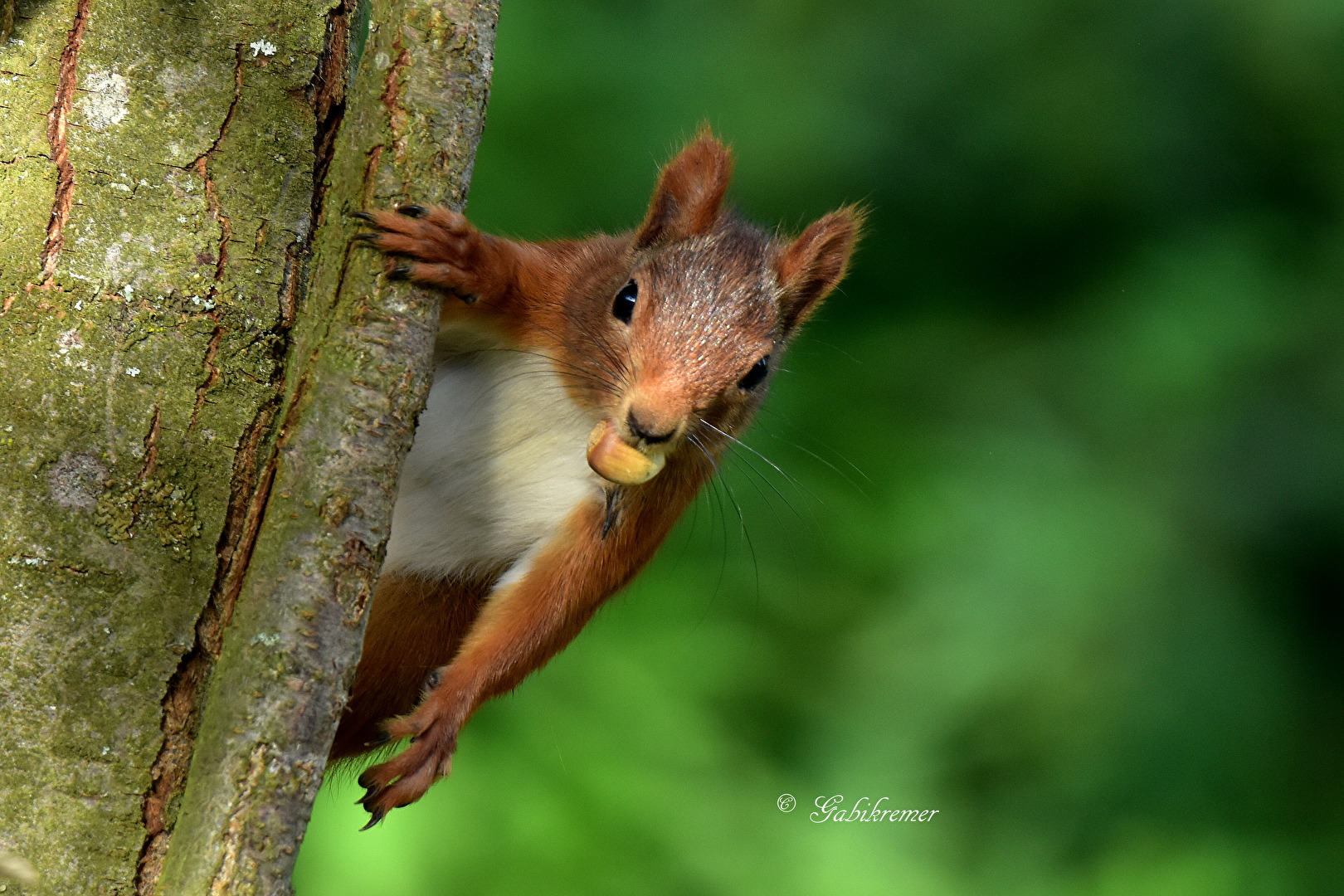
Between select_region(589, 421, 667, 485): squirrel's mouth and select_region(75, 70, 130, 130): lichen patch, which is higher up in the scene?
select_region(75, 70, 130, 130): lichen patch

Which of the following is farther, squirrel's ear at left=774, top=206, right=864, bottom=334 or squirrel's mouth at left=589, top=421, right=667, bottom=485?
squirrel's ear at left=774, top=206, right=864, bottom=334

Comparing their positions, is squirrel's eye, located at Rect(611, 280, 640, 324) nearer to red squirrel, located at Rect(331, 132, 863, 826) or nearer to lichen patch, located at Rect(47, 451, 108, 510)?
red squirrel, located at Rect(331, 132, 863, 826)

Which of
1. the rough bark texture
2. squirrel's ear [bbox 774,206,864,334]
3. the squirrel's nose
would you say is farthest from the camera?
squirrel's ear [bbox 774,206,864,334]

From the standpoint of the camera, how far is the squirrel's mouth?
5.49 feet

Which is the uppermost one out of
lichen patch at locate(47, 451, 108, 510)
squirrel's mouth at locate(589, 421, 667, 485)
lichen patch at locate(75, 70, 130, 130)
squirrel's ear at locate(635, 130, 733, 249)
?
lichen patch at locate(75, 70, 130, 130)

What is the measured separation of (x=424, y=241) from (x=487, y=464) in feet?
2.81

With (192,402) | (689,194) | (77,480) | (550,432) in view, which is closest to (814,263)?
→ (689,194)

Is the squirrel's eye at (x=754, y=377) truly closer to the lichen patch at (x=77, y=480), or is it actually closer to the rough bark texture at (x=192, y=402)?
the rough bark texture at (x=192, y=402)

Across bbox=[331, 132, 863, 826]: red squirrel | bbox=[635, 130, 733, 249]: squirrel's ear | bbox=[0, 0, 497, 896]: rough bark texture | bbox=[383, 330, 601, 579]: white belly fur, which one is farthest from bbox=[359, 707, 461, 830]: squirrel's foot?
bbox=[635, 130, 733, 249]: squirrel's ear

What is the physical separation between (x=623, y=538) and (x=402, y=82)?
3.48ft

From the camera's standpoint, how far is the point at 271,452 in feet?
4.04

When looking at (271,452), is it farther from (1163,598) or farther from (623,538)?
(1163,598)

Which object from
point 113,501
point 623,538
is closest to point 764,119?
point 623,538

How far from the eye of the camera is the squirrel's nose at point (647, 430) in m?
1.66
